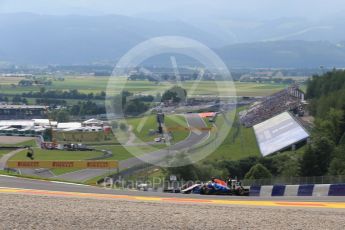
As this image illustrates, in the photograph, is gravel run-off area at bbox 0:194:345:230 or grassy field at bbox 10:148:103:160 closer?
gravel run-off area at bbox 0:194:345:230

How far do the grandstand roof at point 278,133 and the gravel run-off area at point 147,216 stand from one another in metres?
47.1

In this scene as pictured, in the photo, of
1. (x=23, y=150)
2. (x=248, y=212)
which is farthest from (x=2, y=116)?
(x=248, y=212)

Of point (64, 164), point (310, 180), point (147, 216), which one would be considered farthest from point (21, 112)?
point (147, 216)

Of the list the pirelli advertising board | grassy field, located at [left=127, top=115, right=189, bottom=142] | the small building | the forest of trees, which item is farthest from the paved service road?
the small building

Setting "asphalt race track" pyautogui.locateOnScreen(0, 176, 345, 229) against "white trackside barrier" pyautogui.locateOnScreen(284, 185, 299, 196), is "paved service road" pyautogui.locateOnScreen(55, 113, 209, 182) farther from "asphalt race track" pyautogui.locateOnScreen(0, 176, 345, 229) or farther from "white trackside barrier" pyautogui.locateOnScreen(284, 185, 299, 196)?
"asphalt race track" pyautogui.locateOnScreen(0, 176, 345, 229)

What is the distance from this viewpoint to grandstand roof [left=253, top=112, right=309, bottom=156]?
63.8 meters

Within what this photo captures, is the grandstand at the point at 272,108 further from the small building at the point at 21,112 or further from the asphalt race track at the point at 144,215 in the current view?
the asphalt race track at the point at 144,215

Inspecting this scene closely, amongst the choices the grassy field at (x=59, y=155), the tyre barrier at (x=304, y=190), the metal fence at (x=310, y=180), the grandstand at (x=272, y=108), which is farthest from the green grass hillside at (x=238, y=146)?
the tyre barrier at (x=304, y=190)

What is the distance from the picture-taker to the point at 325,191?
21.2 metres

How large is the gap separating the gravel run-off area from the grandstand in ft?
229

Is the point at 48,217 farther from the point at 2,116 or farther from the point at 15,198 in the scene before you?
the point at 2,116

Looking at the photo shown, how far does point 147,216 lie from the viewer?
10641 mm

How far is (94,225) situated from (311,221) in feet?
12.4

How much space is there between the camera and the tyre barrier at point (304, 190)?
20.7 meters
